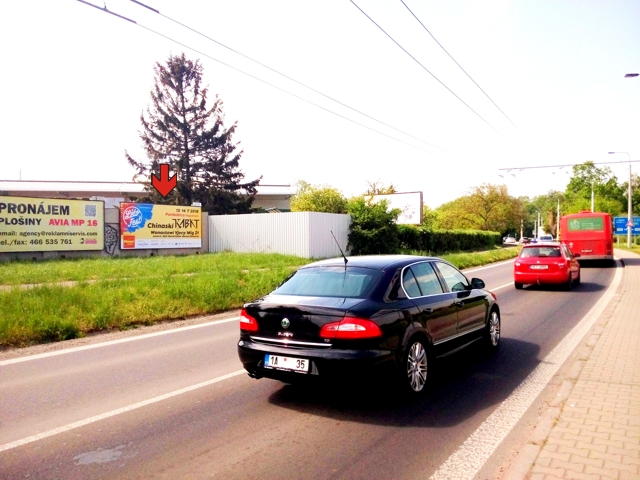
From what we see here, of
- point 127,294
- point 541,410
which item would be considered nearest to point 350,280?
point 541,410

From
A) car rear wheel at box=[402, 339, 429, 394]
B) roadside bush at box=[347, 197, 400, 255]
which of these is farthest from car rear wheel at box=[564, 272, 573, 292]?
roadside bush at box=[347, 197, 400, 255]

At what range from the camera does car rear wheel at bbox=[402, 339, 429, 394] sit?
5633 millimetres

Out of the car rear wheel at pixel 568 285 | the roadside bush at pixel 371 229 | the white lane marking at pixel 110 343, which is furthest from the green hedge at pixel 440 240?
the white lane marking at pixel 110 343

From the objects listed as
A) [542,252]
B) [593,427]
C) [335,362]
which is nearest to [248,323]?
[335,362]

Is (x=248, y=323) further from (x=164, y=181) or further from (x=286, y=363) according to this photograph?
(x=164, y=181)

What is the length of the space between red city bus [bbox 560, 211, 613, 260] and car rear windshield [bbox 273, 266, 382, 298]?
24514mm

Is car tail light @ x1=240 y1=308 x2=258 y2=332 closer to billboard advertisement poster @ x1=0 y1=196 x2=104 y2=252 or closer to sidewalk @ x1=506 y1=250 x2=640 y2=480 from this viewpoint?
sidewalk @ x1=506 y1=250 x2=640 y2=480

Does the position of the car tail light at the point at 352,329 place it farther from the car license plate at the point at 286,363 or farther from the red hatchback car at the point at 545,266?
the red hatchback car at the point at 545,266

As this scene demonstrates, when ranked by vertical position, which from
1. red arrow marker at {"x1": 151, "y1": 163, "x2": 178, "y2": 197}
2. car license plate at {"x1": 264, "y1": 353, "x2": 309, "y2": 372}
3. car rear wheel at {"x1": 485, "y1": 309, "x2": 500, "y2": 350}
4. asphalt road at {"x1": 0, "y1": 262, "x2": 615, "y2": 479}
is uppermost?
red arrow marker at {"x1": 151, "y1": 163, "x2": 178, "y2": 197}

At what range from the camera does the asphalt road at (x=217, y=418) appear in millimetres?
4156

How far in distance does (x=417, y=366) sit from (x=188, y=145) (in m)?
46.5

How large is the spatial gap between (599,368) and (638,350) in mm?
1465

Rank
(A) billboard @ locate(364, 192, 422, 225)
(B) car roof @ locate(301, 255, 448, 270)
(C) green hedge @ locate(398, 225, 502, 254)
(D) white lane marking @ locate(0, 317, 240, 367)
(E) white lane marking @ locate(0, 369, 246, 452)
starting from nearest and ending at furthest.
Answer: (E) white lane marking @ locate(0, 369, 246, 452) → (B) car roof @ locate(301, 255, 448, 270) → (D) white lane marking @ locate(0, 317, 240, 367) → (C) green hedge @ locate(398, 225, 502, 254) → (A) billboard @ locate(364, 192, 422, 225)

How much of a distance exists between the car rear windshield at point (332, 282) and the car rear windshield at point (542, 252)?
503 inches
